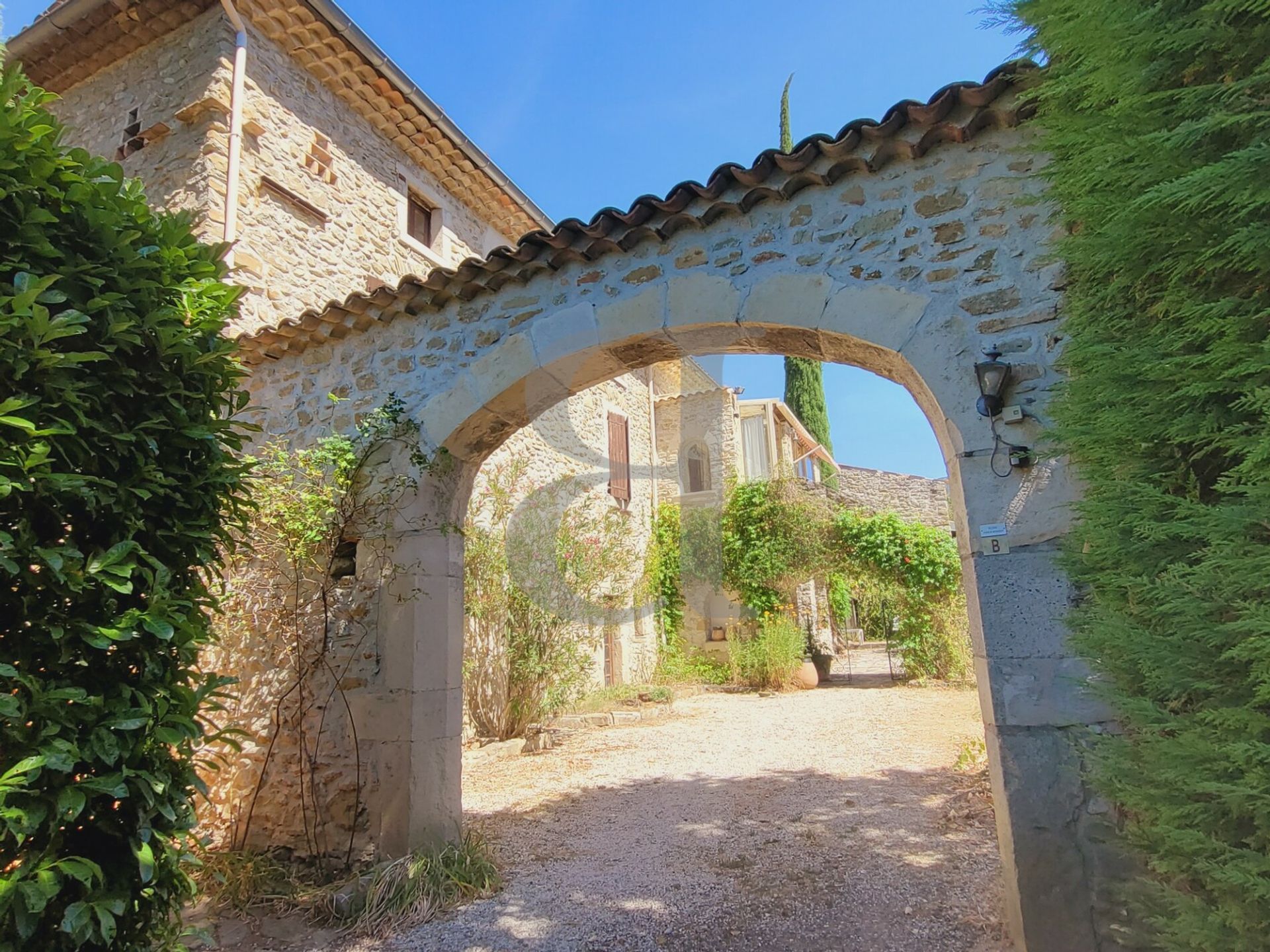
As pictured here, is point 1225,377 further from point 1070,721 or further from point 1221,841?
point 1070,721

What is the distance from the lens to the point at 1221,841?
1371 millimetres

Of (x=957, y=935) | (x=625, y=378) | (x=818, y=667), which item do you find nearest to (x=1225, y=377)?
(x=957, y=935)

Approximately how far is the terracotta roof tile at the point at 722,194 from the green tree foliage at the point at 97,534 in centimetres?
178

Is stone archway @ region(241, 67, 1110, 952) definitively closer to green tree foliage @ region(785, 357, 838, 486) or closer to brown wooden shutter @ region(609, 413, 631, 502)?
brown wooden shutter @ region(609, 413, 631, 502)

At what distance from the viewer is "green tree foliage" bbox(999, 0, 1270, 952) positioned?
1.31 m

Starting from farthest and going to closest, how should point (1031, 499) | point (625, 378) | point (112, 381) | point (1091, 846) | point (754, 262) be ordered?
point (625, 378), point (754, 262), point (1031, 499), point (1091, 846), point (112, 381)

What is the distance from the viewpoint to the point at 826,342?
132 inches

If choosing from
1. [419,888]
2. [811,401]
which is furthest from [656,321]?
[811,401]

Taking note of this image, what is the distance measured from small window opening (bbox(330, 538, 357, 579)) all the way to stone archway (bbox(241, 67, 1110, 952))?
0.50 meters

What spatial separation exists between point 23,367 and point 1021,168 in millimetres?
3448

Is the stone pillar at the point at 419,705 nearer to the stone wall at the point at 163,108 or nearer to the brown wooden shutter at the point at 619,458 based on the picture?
the stone wall at the point at 163,108

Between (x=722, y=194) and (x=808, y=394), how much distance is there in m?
15.8

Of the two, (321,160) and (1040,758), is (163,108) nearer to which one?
(321,160)

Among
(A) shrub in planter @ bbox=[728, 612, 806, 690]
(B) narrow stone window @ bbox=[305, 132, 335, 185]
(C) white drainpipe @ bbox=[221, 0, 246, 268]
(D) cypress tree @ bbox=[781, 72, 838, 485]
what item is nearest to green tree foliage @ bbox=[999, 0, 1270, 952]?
(C) white drainpipe @ bbox=[221, 0, 246, 268]
